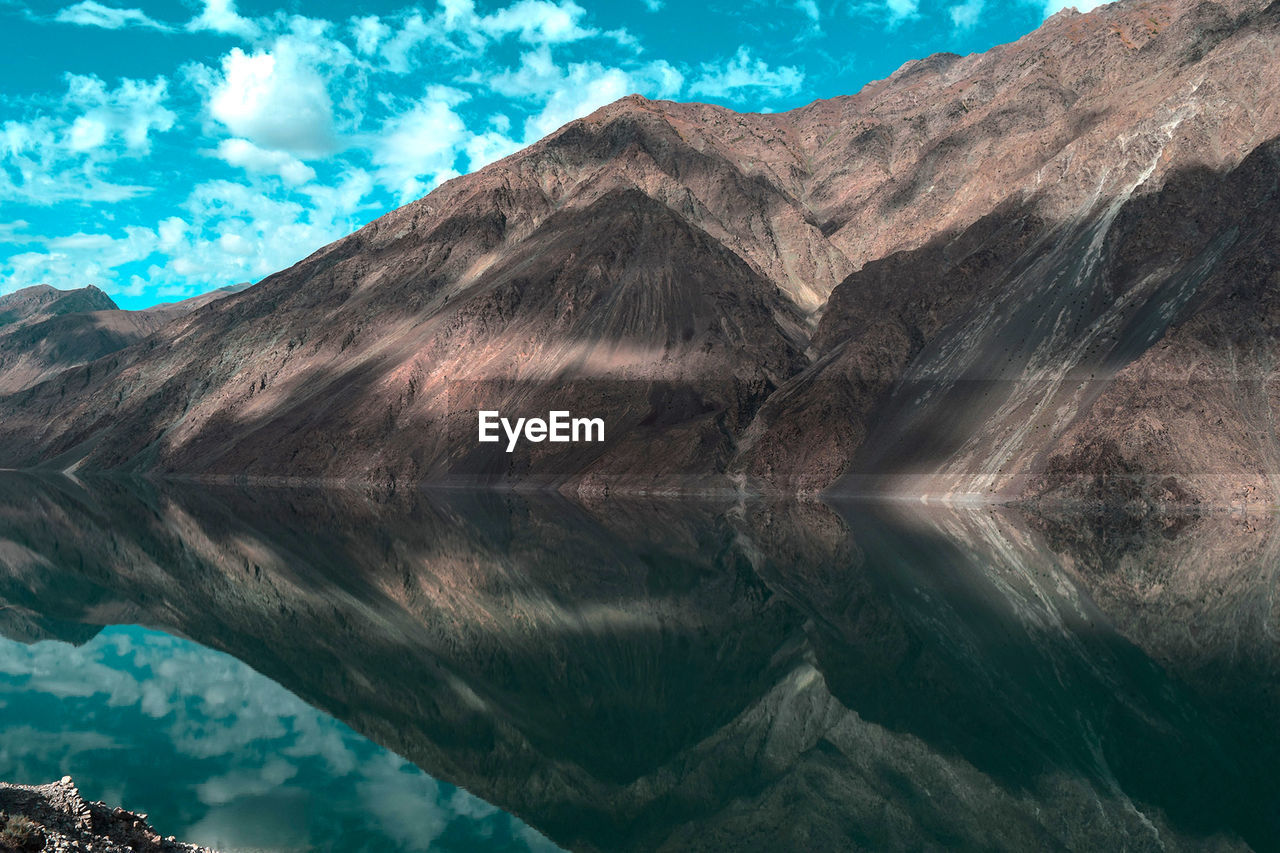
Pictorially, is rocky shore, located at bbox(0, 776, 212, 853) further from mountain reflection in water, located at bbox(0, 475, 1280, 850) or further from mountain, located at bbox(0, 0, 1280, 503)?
mountain, located at bbox(0, 0, 1280, 503)

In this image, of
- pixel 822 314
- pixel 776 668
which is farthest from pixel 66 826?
pixel 822 314

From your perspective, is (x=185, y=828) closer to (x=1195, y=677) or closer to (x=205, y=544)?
(x=1195, y=677)

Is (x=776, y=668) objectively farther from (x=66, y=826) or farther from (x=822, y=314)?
(x=822, y=314)

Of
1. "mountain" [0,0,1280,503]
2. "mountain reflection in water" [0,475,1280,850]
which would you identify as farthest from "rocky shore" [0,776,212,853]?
"mountain" [0,0,1280,503]

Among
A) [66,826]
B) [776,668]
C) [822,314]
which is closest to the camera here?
[66,826]

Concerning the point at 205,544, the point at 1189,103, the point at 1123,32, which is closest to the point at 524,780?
the point at 205,544

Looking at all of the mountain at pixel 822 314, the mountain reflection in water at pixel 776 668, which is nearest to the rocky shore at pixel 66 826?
the mountain reflection in water at pixel 776 668
